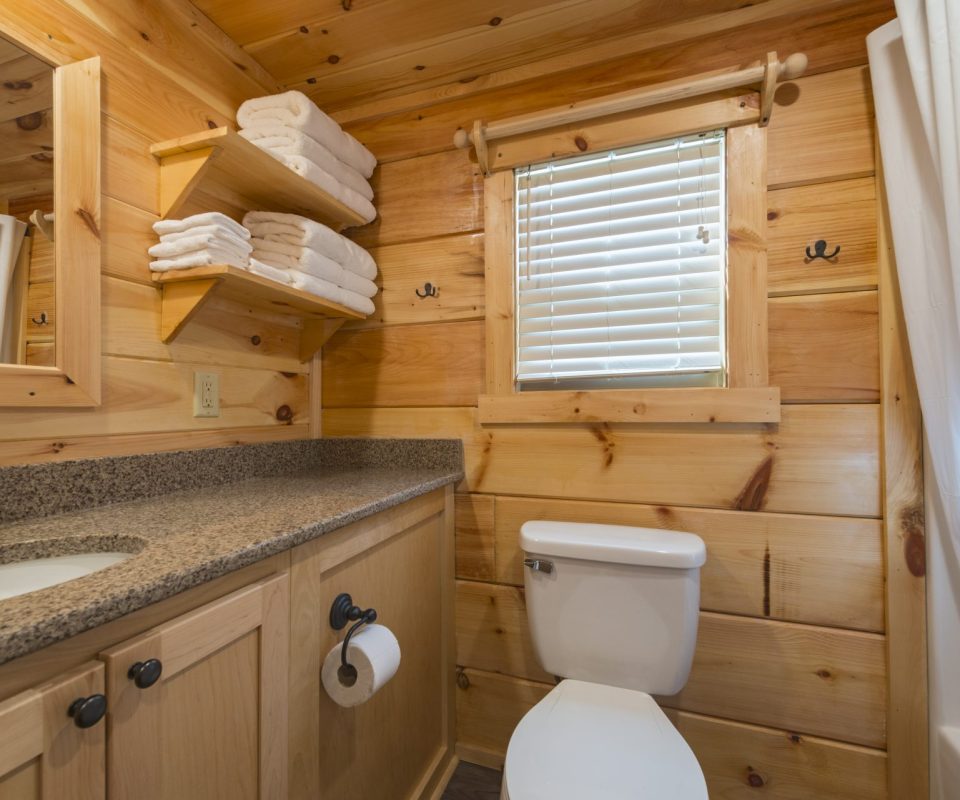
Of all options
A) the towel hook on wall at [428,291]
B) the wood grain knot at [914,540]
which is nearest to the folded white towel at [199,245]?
the towel hook on wall at [428,291]

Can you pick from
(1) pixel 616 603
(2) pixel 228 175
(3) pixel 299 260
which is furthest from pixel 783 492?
(2) pixel 228 175

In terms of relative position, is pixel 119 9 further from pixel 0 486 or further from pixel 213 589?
pixel 213 589

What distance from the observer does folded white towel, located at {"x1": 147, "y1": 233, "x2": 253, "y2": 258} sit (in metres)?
1.05

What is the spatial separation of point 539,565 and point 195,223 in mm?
1147

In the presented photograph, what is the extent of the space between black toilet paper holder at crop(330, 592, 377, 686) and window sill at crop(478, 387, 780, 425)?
0.67 meters

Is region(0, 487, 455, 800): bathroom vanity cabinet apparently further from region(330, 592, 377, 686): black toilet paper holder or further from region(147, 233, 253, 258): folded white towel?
region(147, 233, 253, 258): folded white towel

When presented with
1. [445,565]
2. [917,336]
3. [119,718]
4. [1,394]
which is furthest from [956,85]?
[1,394]

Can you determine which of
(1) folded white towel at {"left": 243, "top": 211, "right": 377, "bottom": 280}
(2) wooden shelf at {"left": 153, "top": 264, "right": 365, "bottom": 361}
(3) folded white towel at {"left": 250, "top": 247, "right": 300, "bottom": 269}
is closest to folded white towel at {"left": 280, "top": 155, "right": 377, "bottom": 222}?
(1) folded white towel at {"left": 243, "top": 211, "right": 377, "bottom": 280}

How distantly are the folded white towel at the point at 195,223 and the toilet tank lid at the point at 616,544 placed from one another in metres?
1.03

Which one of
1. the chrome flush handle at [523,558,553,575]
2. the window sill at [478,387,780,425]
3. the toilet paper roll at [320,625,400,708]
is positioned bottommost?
the toilet paper roll at [320,625,400,708]

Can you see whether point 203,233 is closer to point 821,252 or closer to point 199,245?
point 199,245

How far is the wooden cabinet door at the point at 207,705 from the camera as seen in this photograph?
559 millimetres

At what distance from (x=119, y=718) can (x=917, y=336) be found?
1.55 meters

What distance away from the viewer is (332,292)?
1.35m
